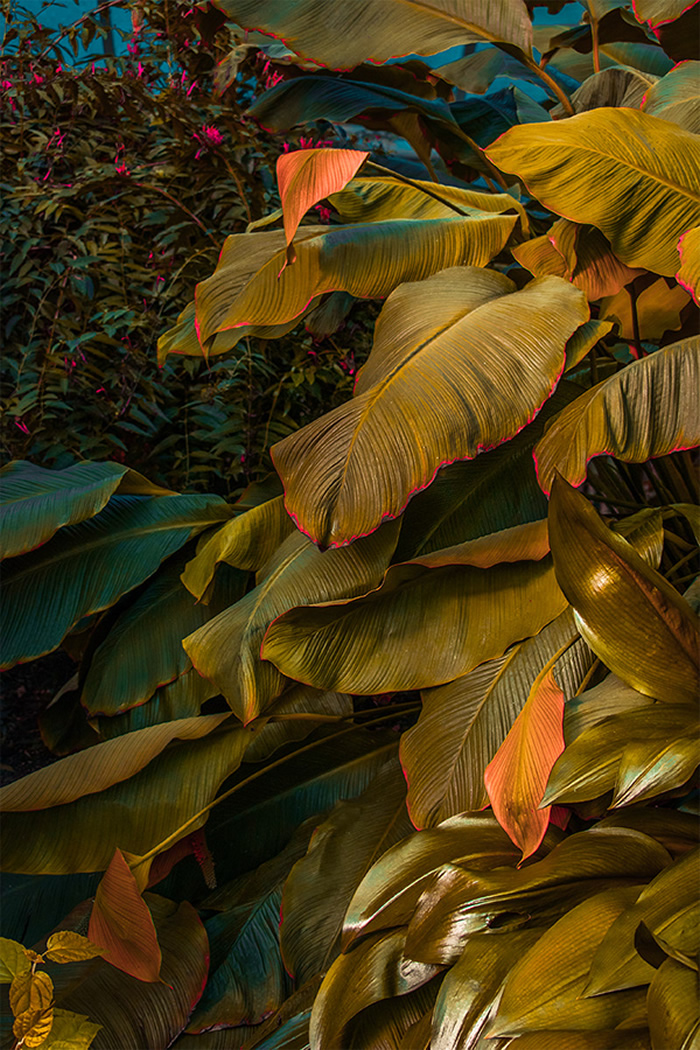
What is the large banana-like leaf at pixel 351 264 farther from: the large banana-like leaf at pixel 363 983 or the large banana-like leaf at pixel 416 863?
the large banana-like leaf at pixel 363 983

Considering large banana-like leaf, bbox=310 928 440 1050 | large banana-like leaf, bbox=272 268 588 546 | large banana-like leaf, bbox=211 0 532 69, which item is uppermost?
large banana-like leaf, bbox=211 0 532 69

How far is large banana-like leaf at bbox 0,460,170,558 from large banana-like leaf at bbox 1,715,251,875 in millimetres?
370

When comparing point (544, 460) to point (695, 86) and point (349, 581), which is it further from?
point (695, 86)

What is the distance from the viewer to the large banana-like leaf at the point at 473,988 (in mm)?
820

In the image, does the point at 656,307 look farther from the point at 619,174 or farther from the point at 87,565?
the point at 87,565

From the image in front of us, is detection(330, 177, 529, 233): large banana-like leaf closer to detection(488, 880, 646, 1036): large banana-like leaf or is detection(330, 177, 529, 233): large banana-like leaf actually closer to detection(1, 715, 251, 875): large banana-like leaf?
detection(1, 715, 251, 875): large banana-like leaf

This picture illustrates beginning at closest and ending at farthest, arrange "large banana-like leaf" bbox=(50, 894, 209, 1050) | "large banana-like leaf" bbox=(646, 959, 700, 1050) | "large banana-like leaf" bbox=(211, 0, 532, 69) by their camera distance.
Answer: "large banana-like leaf" bbox=(646, 959, 700, 1050), "large banana-like leaf" bbox=(50, 894, 209, 1050), "large banana-like leaf" bbox=(211, 0, 532, 69)

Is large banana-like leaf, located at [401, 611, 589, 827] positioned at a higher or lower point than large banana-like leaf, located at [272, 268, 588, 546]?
lower

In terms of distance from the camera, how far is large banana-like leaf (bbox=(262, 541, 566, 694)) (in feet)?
3.84

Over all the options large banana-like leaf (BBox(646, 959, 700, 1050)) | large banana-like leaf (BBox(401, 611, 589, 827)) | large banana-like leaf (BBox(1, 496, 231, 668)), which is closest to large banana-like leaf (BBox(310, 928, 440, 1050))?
large banana-like leaf (BBox(401, 611, 589, 827))

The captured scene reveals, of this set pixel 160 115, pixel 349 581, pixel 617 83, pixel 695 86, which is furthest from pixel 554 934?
pixel 160 115

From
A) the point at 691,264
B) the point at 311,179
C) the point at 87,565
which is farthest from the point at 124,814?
the point at 691,264

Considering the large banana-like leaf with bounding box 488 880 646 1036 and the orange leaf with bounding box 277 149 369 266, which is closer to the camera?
the large banana-like leaf with bounding box 488 880 646 1036

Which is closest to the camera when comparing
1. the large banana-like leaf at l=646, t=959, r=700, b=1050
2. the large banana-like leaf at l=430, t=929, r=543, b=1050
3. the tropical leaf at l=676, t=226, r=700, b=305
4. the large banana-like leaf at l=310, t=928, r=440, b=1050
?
the large banana-like leaf at l=646, t=959, r=700, b=1050
